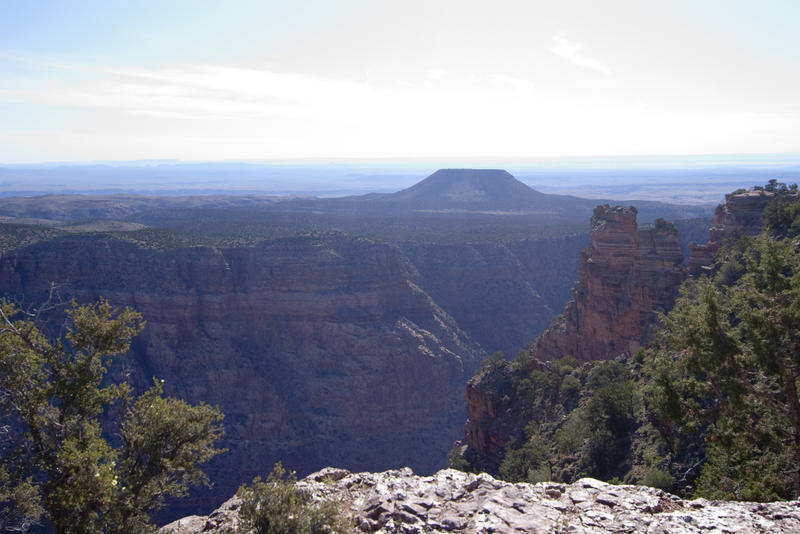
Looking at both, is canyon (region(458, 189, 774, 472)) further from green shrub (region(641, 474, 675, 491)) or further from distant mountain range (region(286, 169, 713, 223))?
distant mountain range (region(286, 169, 713, 223))

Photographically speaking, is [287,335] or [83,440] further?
[287,335]

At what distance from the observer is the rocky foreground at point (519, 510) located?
31.3 feet

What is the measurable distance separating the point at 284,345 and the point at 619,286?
3478 centimetres

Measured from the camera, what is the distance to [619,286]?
34406 millimetres

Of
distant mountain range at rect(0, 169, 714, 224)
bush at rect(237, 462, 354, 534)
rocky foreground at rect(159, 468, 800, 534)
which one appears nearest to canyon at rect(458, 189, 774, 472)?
rocky foreground at rect(159, 468, 800, 534)

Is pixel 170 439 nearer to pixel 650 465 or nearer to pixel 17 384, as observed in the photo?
pixel 17 384

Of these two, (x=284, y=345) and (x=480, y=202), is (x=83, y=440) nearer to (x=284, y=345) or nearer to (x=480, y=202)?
(x=284, y=345)

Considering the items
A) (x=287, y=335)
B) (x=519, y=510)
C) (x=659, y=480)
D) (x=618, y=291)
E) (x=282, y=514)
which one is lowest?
(x=287, y=335)

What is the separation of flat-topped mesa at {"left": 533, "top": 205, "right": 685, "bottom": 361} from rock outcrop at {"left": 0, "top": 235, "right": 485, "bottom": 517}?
18.7 meters

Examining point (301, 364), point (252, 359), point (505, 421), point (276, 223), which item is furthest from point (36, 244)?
point (505, 421)

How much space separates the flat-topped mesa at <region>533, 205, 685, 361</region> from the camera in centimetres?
3177

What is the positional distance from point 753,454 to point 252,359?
4721cm

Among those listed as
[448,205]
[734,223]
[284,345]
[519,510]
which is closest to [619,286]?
[734,223]

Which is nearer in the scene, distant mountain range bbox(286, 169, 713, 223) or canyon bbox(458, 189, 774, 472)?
canyon bbox(458, 189, 774, 472)
